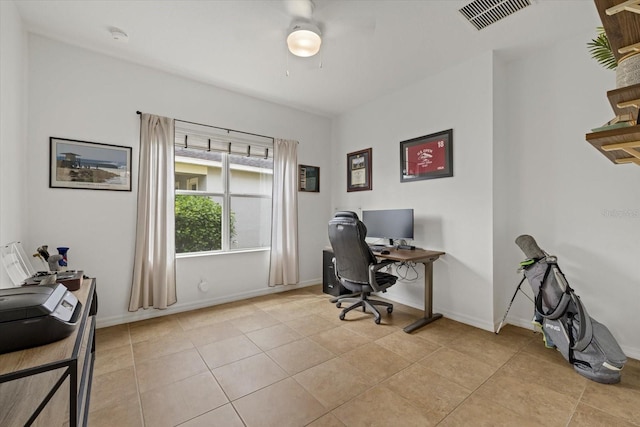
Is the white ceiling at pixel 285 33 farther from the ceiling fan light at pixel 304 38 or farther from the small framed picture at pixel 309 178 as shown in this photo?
the small framed picture at pixel 309 178

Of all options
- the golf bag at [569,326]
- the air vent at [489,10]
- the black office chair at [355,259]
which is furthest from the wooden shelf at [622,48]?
the black office chair at [355,259]

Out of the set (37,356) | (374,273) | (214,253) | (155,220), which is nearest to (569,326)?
(374,273)

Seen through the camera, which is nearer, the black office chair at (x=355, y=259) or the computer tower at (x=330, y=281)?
the black office chair at (x=355, y=259)

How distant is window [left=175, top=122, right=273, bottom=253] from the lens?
3.39 metres

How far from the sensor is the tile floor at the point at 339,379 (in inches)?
63.2

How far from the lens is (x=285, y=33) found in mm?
2455

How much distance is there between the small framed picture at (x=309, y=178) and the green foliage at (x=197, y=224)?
4.25 ft

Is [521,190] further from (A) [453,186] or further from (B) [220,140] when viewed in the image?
(B) [220,140]

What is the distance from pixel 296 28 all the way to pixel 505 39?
75.4 inches

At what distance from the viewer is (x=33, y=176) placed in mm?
2498

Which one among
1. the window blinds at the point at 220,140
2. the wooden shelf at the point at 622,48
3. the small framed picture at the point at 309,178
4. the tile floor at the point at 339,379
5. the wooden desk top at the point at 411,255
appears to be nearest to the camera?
the wooden shelf at the point at 622,48

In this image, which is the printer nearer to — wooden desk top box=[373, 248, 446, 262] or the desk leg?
wooden desk top box=[373, 248, 446, 262]

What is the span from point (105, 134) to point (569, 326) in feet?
14.6

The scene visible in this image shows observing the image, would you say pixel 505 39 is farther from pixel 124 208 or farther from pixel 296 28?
pixel 124 208
